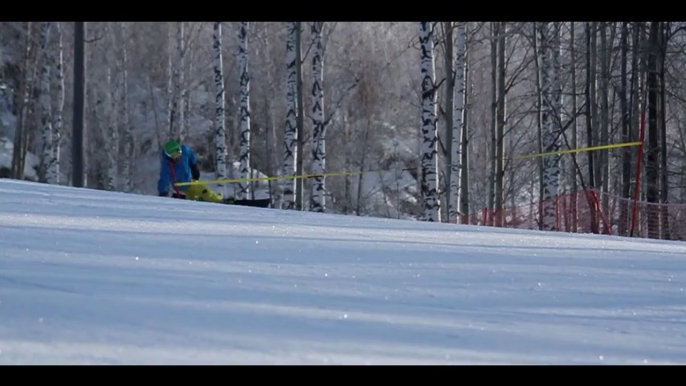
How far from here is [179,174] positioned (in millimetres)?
13086

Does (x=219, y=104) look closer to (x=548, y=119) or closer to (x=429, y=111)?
(x=429, y=111)

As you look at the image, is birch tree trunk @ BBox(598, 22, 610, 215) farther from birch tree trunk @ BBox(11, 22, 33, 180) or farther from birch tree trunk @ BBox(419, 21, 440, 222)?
birch tree trunk @ BBox(11, 22, 33, 180)

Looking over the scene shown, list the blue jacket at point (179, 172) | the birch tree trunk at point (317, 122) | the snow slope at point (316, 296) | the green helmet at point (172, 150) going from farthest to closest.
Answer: the birch tree trunk at point (317, 122) → the blue jacket at point (179, 172) → the green helmet at point (172, 150) → the snow slope at point (316, 296)

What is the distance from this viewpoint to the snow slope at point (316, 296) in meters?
3.06

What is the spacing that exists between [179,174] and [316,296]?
30.6 feet

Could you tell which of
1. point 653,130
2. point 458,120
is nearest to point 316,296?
point 653,130

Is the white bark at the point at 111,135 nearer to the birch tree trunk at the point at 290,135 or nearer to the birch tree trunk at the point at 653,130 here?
the birch tree trunk at the point at 290,135

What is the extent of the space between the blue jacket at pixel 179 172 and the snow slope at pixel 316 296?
5.65m

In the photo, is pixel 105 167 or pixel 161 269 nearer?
pixel 161 269

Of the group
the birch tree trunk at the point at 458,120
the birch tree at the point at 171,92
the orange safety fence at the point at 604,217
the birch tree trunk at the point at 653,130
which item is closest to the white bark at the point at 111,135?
the birch tree at the point at 171,92
